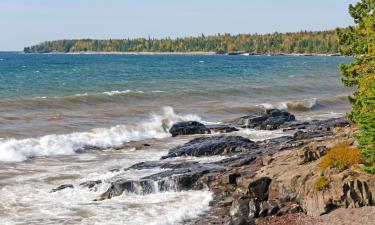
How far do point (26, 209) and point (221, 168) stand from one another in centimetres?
983

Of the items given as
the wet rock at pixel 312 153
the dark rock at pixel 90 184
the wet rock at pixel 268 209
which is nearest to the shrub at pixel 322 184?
the wet rock at pixel 268 209

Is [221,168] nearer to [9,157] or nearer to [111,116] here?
[9,157]

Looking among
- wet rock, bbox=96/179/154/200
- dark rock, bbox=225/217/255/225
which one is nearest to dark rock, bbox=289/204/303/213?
dark rock, bbox=225/217/255/225

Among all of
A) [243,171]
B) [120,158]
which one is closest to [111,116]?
[120,158]

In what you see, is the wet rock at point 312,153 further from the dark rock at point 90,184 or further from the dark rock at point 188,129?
the dark rock at point 188,129

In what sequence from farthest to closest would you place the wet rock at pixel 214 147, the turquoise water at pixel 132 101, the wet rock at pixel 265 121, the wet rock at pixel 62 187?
the turquoise water at pixel 132 101 < the wet rock at pixel 265 121 < the wet rock at pixel 214 147 < the wet rock at pixel 62 187

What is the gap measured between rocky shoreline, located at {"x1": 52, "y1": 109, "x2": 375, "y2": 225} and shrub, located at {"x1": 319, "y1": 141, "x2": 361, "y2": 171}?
15.1 inches

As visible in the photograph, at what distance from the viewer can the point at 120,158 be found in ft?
123

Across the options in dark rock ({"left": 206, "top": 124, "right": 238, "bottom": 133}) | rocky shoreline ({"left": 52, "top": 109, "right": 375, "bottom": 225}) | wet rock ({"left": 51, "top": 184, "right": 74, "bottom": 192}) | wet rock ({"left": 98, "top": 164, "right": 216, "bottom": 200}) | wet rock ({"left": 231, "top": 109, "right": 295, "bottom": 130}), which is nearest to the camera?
rocky shoreline ({"left": 52, "top": 109, "right": 375, "bottom": 225})

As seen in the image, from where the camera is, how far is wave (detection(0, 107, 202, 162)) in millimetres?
38938

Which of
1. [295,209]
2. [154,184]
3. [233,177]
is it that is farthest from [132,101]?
[295,209]

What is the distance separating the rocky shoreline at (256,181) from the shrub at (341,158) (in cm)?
38

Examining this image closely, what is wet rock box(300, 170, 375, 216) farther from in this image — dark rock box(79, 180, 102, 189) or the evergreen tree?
dark rock box(79, 180, 102, 189)

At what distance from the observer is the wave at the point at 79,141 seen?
3894 centimetres
